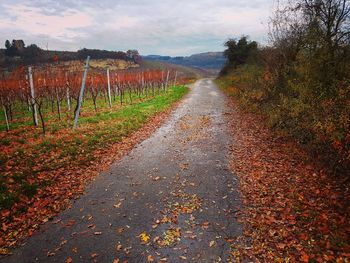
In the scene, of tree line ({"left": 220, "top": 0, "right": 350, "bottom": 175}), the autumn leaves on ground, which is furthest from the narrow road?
tree line ({"left": 220, "top": 0, "right": 350, "bottom": 175})

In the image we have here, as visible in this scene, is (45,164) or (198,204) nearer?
(198,204)

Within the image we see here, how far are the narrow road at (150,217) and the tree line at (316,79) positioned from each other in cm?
298

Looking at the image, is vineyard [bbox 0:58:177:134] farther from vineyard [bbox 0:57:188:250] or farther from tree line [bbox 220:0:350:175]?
tree line [bbox 220:0:350:175]

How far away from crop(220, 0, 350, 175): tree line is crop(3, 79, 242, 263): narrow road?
2983 millimetres

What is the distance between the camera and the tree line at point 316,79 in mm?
7582

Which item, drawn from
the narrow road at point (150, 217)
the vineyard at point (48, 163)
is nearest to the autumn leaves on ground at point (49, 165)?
the vineyard at point (48, 163)

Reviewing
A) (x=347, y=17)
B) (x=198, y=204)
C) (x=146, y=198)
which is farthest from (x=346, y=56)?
(x=146, y=198)

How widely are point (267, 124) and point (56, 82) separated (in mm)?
18000

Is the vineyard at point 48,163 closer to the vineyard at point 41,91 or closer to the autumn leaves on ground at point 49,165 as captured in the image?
the autumn leaves on ground at point 49,165

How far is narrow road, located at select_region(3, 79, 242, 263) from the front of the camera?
4848mm

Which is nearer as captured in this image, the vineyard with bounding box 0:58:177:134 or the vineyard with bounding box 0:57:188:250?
the vineyard with bounding box 0:57:188:250

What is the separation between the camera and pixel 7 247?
203 inches

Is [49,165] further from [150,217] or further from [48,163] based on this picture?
[150,217]

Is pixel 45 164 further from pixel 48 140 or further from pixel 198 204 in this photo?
pixel 198 204
